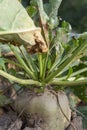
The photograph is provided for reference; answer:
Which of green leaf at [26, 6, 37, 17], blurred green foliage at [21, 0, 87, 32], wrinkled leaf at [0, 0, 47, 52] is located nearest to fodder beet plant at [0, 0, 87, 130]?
green leaf at [26, 6, 37, 17]

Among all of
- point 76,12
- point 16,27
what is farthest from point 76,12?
point 16,27

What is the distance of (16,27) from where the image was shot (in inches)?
28.9

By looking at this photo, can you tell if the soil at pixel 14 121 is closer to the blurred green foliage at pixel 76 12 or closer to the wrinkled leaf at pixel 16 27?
the wrinkled leaf at pixel 16 27

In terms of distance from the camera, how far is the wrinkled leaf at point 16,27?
0.72 meters

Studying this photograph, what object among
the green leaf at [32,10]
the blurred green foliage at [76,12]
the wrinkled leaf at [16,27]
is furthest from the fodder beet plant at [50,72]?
the blurred green foliage at [76,12]

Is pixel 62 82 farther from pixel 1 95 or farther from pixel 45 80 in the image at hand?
pixel 1 95

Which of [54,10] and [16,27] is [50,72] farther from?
[16,27]

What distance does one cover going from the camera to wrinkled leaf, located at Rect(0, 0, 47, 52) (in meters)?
0.72

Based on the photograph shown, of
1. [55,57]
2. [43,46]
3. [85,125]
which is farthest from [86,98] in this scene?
[43,46]

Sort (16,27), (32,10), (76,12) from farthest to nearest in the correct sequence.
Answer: (76,12), (32,10), (16,27)

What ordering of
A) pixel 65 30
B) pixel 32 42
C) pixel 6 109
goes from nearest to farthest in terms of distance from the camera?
pixel 32 42 → pixel 65 30 → pixel 6 109

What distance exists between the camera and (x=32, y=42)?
730mm

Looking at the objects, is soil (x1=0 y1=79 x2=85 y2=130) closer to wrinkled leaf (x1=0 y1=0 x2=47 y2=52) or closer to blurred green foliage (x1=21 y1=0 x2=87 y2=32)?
wrinkled leaf (x1=0 y1=0 x2=47 y2=52)

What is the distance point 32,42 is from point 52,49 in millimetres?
334
